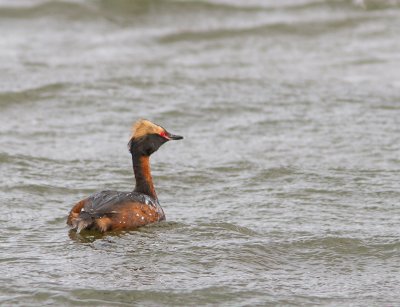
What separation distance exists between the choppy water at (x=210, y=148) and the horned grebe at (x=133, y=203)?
139 mm

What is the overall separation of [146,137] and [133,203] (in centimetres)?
78

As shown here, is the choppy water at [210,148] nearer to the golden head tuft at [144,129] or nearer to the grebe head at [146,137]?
the grebe head at [146,137]

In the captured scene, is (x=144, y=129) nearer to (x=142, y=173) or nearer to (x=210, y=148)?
(x=142, y=173)

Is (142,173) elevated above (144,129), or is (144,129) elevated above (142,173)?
(144,129)

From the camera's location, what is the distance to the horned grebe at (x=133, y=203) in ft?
31.9

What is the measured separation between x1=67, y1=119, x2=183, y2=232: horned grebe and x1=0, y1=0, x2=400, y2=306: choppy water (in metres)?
0.14

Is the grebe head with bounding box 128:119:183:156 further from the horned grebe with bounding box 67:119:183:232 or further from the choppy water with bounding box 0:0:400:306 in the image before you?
the choppy water with bounding box 0:0:400:306

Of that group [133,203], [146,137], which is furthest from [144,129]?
[133,203]

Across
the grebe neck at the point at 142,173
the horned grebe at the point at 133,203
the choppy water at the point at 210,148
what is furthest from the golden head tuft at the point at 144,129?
the choppy water at the point at 210,148

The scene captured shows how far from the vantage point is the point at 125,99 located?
1622cm

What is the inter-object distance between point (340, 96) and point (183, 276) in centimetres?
808

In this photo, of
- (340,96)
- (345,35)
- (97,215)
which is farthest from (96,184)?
(345,35)

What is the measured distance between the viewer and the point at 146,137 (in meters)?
10.5

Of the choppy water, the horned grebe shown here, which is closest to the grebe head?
the horned grebe
